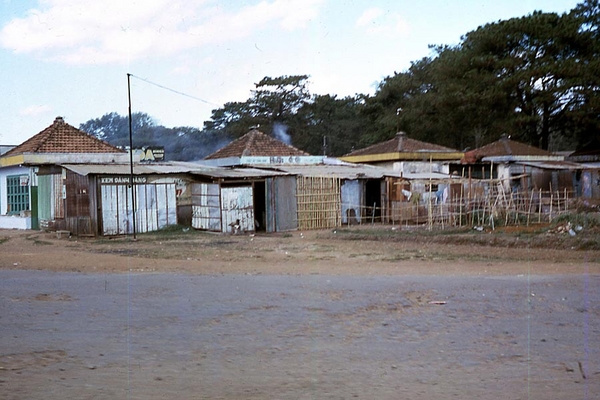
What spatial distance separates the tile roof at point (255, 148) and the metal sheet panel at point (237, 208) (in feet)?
22.2

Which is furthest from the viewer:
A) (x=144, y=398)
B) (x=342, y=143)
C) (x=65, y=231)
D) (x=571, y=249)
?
(x=342, y=143)

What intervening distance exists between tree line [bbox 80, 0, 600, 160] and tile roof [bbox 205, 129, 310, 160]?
13399 millimetres

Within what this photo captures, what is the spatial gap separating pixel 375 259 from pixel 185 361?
10943mm

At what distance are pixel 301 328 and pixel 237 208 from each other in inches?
737

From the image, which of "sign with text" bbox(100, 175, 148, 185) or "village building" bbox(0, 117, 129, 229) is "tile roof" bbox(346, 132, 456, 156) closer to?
"village building" bbox(0, 117, 129, 229)

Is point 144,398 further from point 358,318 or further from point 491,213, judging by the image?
point 491,213

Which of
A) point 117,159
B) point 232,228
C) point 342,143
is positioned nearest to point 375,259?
point 232,228

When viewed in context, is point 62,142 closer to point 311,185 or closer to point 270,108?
point 311,185

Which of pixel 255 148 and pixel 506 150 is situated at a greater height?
pixel 255 148

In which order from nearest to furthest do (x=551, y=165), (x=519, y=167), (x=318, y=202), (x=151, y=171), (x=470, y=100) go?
1. (x=151, y=171)
2. (x=318, y=202)
3. (x=551, y=165)
4. (x=519, y=167)
5. (x=470, y=100)

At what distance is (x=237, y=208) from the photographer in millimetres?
27000

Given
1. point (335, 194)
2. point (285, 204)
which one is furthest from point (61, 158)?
point (335, 194)

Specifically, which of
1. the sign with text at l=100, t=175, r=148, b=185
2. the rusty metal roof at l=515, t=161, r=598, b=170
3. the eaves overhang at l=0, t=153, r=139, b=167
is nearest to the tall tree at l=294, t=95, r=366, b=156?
the rusty metal roof at l=515, t=161, r=598, b=170

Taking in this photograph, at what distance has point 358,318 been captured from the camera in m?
9.11
